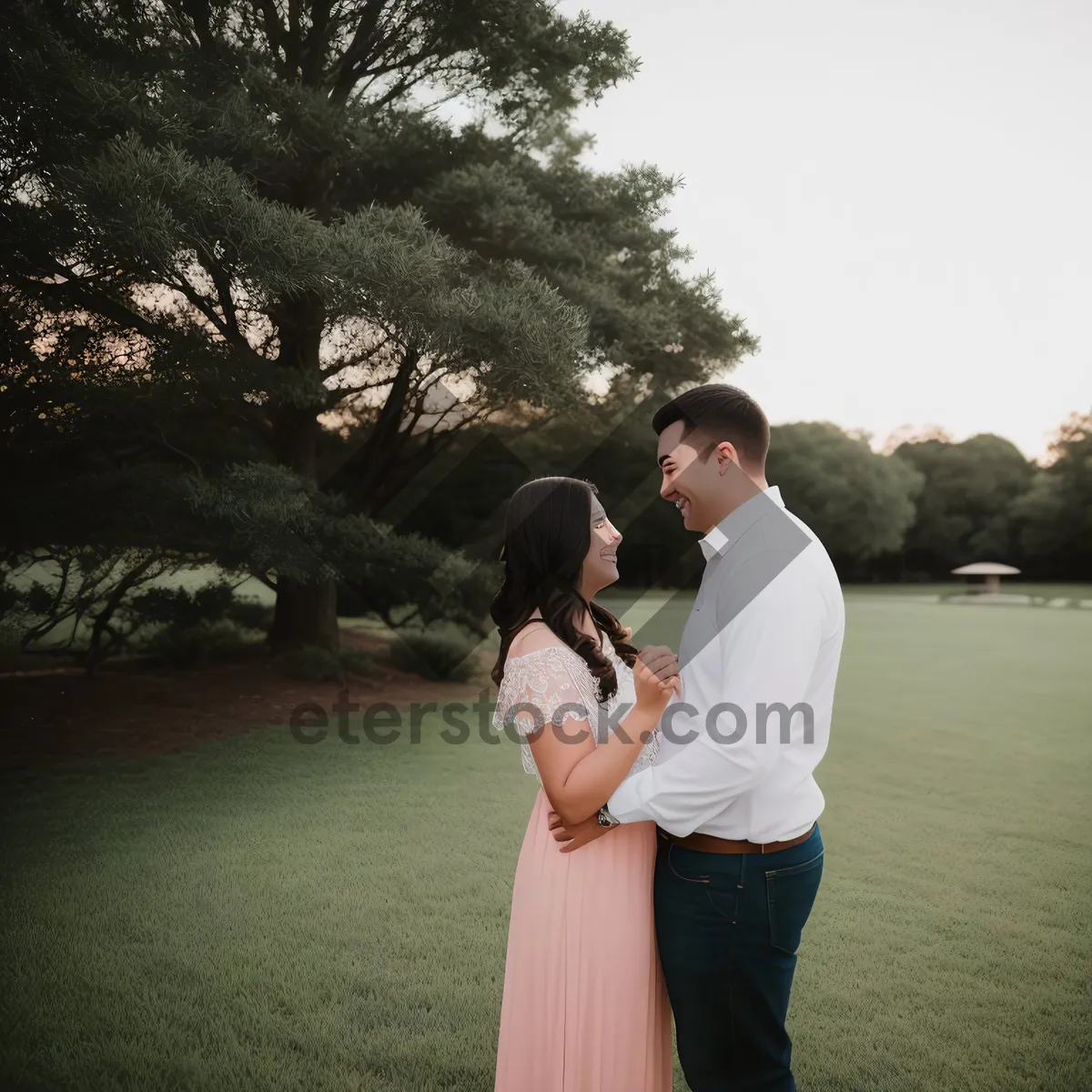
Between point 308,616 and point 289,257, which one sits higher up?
point 289,257

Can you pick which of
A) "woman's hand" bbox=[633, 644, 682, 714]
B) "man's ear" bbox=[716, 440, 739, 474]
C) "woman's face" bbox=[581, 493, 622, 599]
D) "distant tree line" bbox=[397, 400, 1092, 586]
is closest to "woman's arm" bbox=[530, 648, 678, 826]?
"woman's hand" bbox=[633, 644, 682, 714]

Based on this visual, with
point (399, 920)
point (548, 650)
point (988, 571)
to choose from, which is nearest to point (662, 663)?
point (548, 650)

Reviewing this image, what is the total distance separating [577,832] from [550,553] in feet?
2.07

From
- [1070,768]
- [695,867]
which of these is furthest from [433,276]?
[1070,768]

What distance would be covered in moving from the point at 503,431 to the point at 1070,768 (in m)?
8.27

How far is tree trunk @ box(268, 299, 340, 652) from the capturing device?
9.26m

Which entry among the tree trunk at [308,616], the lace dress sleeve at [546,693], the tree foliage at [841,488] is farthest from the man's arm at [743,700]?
the tree foliage at [841,488]

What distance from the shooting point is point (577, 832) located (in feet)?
5.94

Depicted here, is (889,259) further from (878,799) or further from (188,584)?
(188,584)

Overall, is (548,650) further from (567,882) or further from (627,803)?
(567,882)

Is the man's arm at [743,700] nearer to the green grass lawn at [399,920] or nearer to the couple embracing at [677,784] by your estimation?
the couple embracing at [677,784]

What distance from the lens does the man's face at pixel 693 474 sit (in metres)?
2.00

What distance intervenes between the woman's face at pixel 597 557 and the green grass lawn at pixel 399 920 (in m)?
1.98

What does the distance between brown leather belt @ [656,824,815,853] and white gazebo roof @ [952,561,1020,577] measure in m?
37.2
